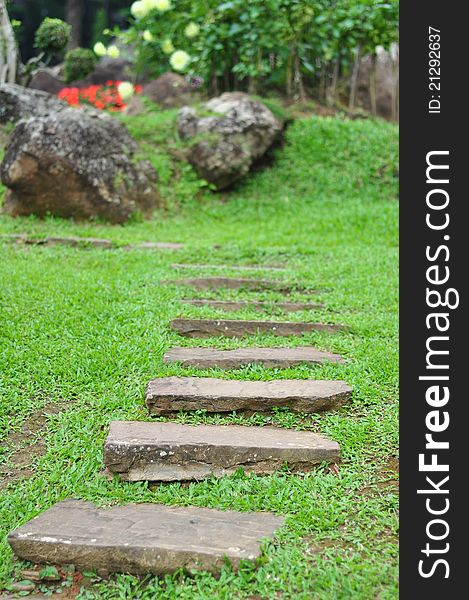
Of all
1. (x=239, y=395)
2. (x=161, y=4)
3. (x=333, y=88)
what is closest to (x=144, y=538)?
(x=239, y=395)

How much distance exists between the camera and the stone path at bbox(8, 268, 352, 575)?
2.25 m

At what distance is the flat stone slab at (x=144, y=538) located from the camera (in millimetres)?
2223

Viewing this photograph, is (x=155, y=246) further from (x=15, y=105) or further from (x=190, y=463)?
(x=15, y=105)

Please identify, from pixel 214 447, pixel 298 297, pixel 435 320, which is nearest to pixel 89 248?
pixel 298 297

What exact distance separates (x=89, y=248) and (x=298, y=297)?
6.64 ft

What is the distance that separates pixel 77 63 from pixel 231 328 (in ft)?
24.5

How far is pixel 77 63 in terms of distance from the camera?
1004 cm

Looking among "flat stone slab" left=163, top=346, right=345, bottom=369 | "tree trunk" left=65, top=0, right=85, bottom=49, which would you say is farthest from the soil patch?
"tree trunk" left=65, top=0, right=85, bottom=49

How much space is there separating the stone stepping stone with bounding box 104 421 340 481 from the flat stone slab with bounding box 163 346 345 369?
2.42 ft

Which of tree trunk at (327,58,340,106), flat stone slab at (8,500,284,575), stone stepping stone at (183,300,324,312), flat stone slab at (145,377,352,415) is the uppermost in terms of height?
tree trunk at (327,58,340,106)

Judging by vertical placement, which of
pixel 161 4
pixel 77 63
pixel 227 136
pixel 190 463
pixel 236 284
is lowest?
pixel 190 463

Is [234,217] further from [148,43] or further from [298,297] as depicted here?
[148,43]

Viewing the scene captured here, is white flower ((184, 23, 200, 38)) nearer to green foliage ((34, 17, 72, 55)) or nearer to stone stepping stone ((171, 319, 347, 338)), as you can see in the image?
green foliage ((34, 17, 72, 55))

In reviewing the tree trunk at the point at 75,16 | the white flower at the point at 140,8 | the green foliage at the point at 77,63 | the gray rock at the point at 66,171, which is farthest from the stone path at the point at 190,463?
the tree trunk at the point at 75,16
